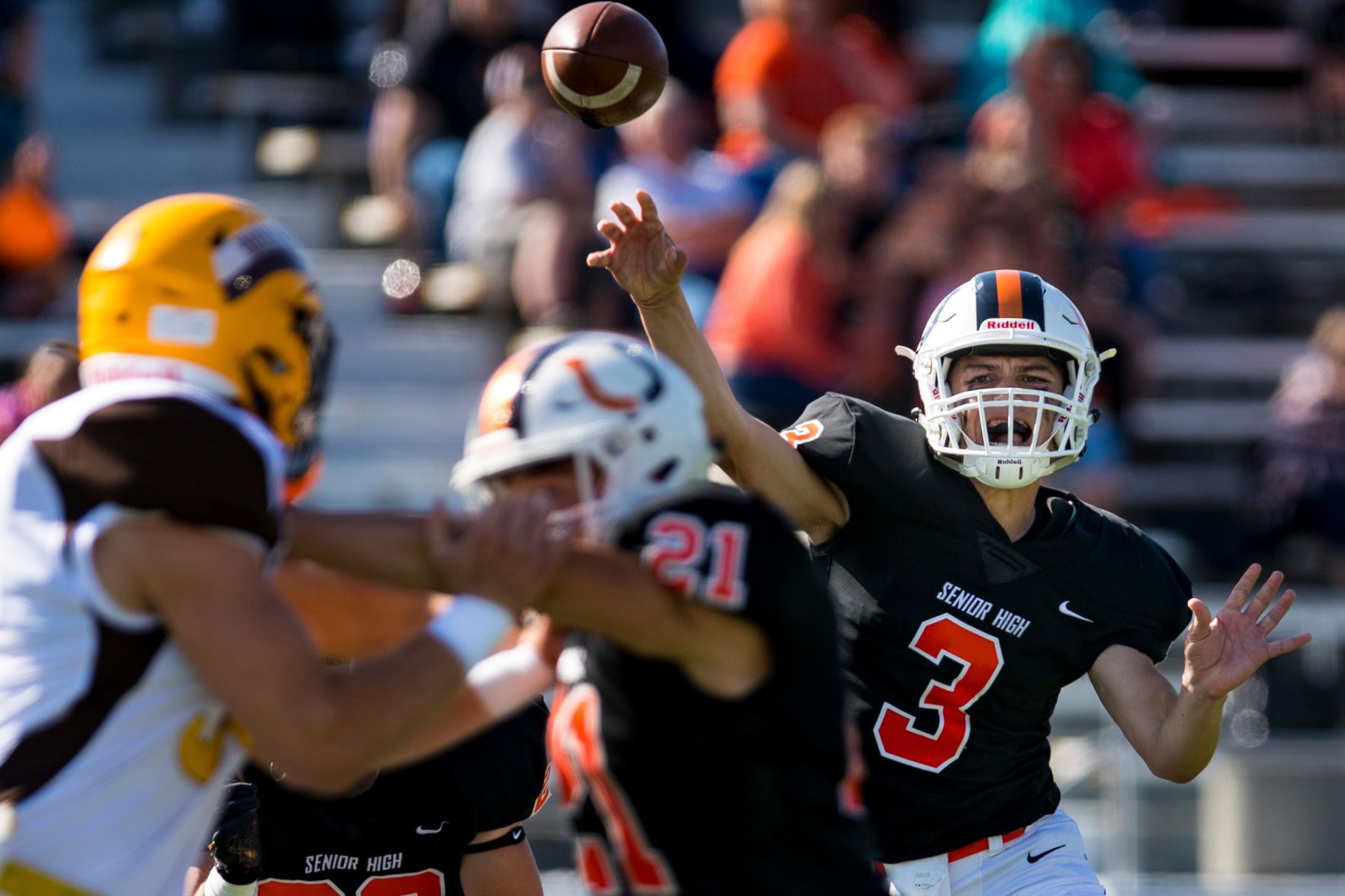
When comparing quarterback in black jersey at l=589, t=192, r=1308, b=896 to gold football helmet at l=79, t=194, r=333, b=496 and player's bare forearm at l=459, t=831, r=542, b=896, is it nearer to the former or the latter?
player's bare forearm at l=459, t=831, r=542, b=896

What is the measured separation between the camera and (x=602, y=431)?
2.97m

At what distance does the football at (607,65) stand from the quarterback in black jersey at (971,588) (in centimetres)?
39

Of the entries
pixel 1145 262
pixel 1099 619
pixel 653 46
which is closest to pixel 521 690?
pixel 1099 619

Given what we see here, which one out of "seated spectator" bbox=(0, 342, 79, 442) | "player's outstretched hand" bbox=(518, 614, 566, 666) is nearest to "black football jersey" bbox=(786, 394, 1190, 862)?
"player's outstretched hand" bbox=(518, 614, 566, 666)

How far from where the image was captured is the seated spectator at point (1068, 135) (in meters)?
9.09

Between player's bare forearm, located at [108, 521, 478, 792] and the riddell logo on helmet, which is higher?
the riddell logo on helmet

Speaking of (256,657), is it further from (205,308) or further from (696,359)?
(696,359)

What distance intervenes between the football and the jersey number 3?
1468 mm

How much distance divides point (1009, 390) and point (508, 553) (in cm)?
169

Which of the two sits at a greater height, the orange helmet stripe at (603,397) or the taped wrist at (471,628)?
the orange helmet stripe at (603,397)

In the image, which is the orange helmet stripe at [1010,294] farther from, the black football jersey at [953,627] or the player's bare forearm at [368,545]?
the player's bare forearm at [368,545]

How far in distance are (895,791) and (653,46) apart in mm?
1886

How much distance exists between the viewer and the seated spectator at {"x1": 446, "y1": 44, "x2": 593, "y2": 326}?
8.59 metres

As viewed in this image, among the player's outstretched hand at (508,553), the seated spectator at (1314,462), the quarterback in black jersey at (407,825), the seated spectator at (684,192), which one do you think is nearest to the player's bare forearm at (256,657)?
the player's outstretched hand at (508,553)
